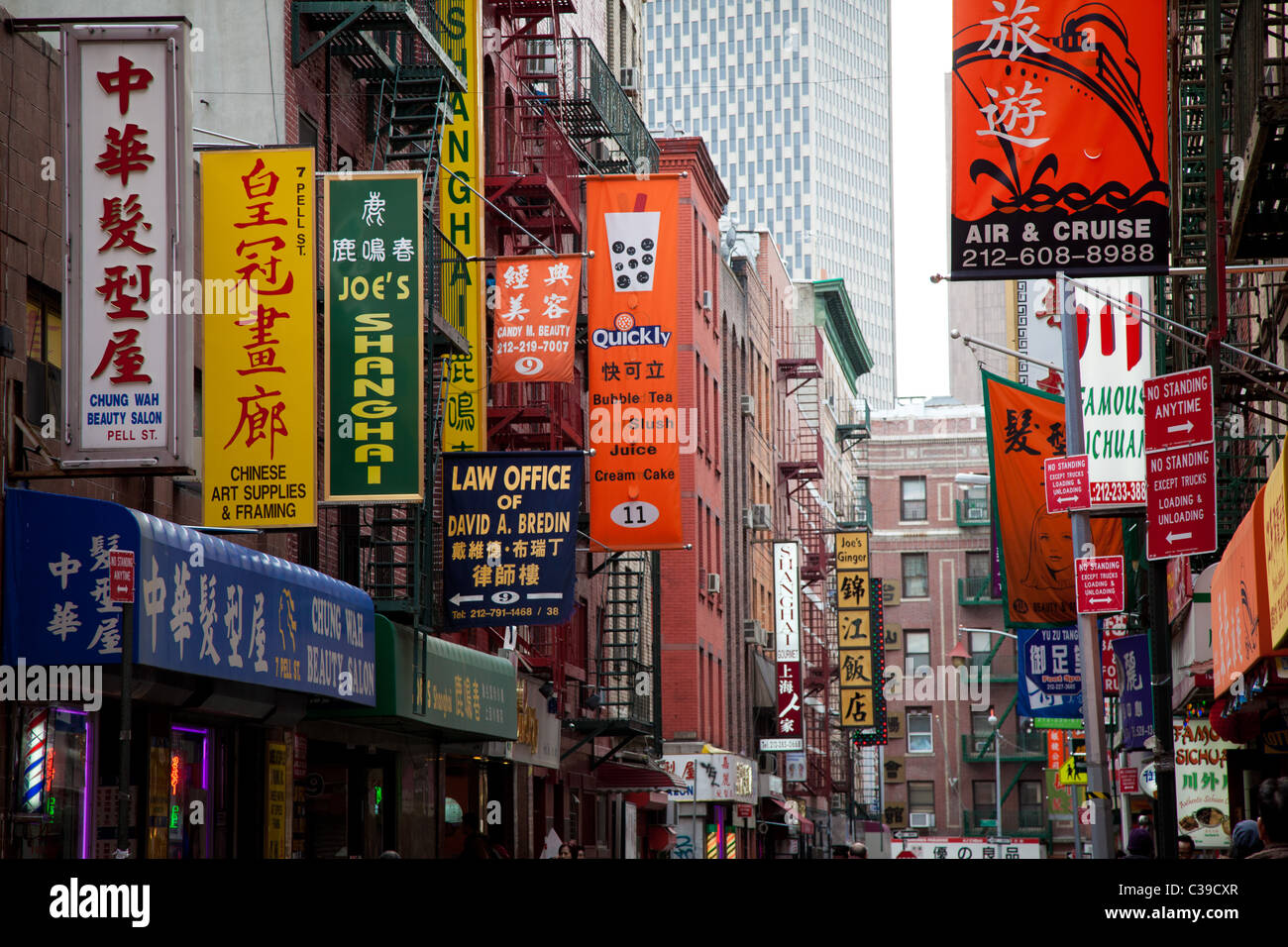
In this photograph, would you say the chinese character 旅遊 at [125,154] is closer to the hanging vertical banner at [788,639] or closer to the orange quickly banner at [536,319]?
the orange quickly banner at [536,319]

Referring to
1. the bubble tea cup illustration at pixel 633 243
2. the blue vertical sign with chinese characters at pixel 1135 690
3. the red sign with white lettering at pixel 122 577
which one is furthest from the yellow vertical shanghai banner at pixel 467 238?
the red sign with white lettering at pixel 122 577

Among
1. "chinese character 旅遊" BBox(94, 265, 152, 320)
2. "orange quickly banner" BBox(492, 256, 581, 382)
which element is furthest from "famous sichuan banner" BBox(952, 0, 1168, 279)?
"orange quickly banner" BBox(492, 256, 581, 382)

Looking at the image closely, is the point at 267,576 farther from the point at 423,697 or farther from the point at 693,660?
the point at 693,660

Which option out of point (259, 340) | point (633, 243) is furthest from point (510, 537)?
point (633, 243)

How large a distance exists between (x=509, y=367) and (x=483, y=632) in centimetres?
508

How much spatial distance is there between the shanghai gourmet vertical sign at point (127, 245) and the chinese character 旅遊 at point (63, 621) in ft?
3.38

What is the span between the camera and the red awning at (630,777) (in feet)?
113

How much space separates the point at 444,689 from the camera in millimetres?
20609

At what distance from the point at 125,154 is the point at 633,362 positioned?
16.1 metres

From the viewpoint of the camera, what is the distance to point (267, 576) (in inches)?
606

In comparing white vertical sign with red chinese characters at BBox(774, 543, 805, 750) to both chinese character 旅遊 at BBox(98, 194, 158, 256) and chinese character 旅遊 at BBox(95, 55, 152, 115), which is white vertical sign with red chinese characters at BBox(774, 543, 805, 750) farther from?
chinese character 旅遊 at BBox(95, 55, 152, 115)

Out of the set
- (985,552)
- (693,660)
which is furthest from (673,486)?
(985,552)
